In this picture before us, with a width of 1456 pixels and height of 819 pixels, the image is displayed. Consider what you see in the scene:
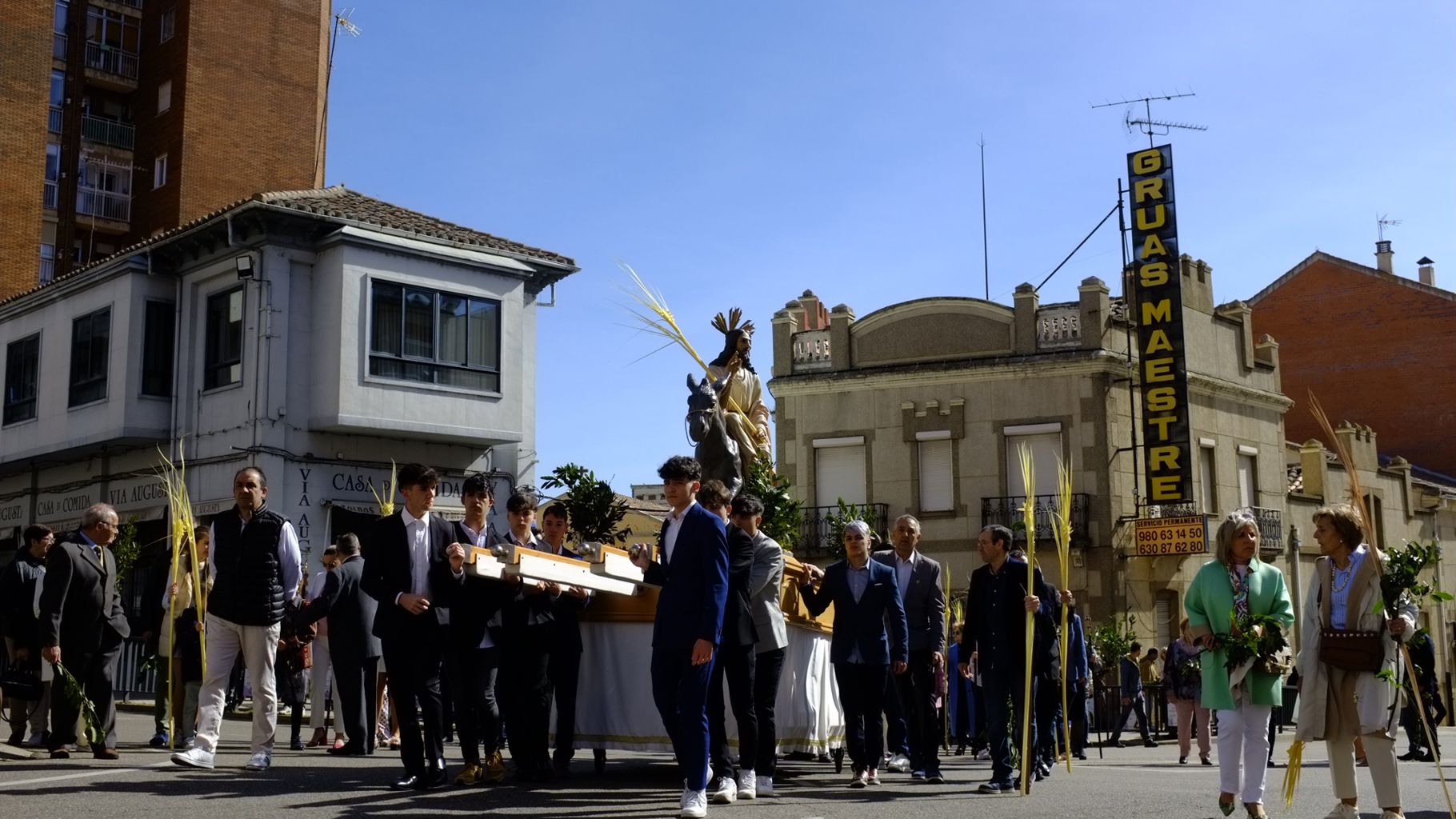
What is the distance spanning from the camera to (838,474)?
37.5 meters

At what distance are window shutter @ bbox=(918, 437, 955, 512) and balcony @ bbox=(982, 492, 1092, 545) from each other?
1.06 meters

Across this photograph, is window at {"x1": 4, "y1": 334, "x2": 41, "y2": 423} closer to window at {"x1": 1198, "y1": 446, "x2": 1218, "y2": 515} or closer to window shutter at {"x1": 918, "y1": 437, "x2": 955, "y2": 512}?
window shutter at {"x1": 918, "y1": 437, "x2": 955, "y2": 512}

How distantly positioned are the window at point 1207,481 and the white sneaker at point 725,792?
3104cm

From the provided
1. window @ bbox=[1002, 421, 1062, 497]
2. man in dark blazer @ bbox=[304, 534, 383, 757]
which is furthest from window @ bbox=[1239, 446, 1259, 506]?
man in dark blazer @ bbox=[304, 534, 383, 757]

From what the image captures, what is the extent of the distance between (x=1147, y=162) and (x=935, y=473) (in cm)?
912

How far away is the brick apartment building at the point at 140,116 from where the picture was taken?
42.3 m

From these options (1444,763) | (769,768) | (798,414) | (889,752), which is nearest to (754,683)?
(769,768)

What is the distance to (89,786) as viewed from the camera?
8617mm

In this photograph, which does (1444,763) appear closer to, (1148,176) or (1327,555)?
(1327,555)

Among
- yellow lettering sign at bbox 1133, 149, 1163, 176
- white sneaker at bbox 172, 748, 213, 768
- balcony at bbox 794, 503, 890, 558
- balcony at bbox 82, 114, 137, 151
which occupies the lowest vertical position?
white sneaker at bbox 172, 748, 213, 768

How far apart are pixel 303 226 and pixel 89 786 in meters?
20.2

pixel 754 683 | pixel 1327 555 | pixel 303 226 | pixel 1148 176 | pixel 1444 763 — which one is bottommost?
pixel 1444 763

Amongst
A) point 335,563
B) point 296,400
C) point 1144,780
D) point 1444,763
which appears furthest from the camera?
point 296,400

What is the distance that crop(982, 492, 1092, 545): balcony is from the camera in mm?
34750
